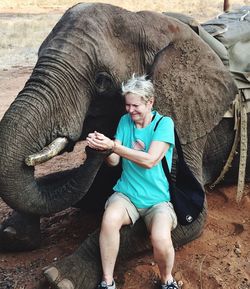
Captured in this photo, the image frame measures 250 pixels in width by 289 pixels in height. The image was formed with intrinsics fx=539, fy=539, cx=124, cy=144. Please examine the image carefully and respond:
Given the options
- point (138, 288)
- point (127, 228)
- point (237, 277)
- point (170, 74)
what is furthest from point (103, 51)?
point (237, 277)

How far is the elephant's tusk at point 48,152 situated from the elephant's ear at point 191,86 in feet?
3.19

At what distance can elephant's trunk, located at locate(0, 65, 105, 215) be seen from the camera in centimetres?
367

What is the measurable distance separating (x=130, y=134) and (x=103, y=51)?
0.70 meters

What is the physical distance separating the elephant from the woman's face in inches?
14.5

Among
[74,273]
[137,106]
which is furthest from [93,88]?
[74,273]

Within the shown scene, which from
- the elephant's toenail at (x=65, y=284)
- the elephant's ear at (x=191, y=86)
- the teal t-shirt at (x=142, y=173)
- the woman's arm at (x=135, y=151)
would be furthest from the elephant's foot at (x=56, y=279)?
the elephant's ear at (x=191, y=86)

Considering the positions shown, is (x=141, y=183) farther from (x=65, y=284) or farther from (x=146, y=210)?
(x=65, y=284)

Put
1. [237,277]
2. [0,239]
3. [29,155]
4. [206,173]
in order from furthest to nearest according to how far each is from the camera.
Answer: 1. [206,173]
2. [0,239]
3. [237,277]
4. [29,155]

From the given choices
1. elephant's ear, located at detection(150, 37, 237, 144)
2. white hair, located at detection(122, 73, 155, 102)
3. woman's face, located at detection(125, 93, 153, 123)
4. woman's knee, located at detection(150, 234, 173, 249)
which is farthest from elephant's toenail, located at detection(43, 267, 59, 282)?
elephant's ear, located at detection(150, 37, 237, 144)

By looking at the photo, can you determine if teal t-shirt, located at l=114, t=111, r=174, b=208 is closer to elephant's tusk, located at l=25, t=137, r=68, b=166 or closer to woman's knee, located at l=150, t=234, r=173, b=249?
woman's knee, located at l=150, t=234, r=173, b=249

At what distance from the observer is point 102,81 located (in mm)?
4188

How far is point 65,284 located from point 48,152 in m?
0.94

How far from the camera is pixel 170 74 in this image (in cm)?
451

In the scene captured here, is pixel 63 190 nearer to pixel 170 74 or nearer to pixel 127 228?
pixel 127 228
